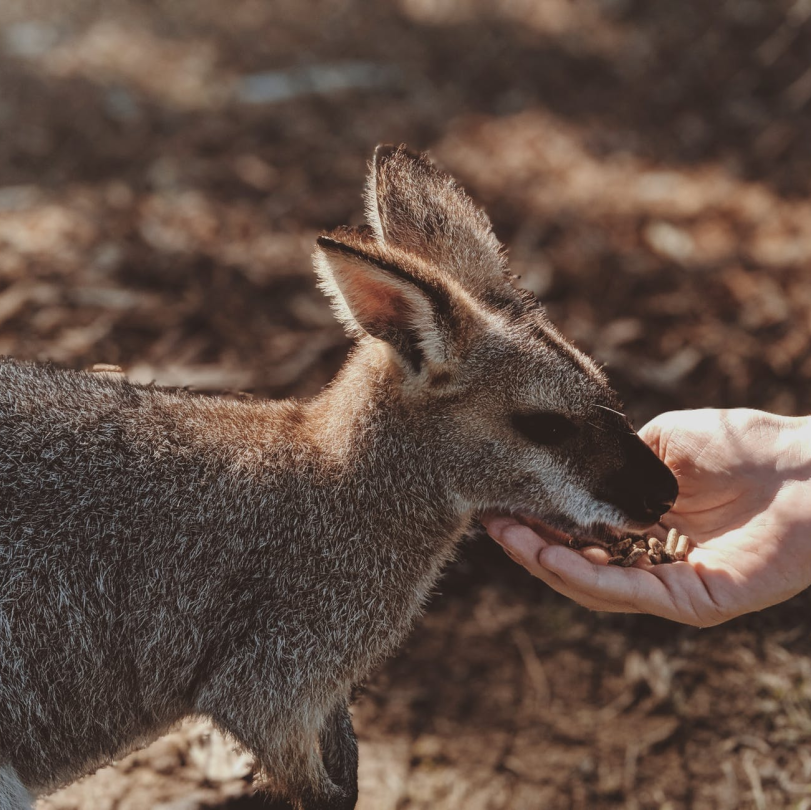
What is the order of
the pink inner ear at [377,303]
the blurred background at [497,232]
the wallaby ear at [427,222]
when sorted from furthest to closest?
the blurred background at [497,232] → the wallaby ear at [427,222] → the pink inner ear at [377,303]

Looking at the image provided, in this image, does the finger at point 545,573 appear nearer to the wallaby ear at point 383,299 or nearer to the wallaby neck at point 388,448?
the wallaby neck at point 388,448

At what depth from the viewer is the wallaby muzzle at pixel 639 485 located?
2908 mm

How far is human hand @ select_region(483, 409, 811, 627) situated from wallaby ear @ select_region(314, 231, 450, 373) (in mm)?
667

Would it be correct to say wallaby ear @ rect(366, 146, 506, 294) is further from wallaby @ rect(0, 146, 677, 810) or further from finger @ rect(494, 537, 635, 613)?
finger @ rect(494, 537, 635, 613)

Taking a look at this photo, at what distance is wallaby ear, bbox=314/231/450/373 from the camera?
2.55 meters

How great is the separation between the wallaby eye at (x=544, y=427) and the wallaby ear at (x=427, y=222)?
50 centimetres

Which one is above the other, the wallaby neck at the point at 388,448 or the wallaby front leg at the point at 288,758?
the wallaby neck at the point at 388,448

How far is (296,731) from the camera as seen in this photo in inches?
114

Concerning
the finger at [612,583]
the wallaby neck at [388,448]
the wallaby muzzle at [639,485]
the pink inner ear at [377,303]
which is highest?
the pink inner ear at [377,303]

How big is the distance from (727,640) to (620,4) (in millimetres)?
6172

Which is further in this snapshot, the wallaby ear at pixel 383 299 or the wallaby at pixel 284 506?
the wallaby at pixel 284 506

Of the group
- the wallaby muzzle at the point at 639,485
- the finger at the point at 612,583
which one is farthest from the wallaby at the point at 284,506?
the finger at the point at 612,583

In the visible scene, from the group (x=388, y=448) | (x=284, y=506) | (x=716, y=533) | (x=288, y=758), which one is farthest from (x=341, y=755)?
(x=716, y=533)

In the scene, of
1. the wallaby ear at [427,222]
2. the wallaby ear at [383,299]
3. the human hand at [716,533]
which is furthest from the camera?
the wallaby ear at [427,222]
